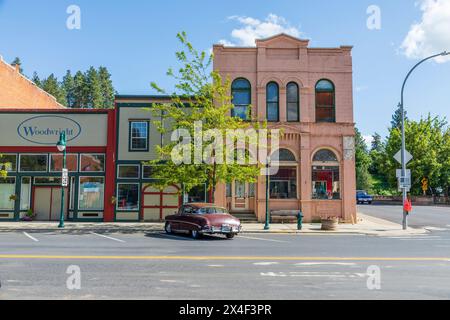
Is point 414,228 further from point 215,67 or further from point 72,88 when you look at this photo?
point 72,88

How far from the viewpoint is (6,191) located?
80.9ft

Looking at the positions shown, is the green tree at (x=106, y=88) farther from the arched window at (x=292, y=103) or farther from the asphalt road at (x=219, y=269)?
the asphalt road at (x=219, y=269)

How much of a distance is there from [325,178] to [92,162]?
14742mm

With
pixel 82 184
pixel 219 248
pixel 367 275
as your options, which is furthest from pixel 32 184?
pixel 367 275

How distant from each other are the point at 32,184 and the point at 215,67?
45.1 ft

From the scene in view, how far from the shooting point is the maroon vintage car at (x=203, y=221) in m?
16.1

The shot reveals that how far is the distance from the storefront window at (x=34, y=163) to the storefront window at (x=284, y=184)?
1433 cm

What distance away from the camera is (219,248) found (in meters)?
13.7

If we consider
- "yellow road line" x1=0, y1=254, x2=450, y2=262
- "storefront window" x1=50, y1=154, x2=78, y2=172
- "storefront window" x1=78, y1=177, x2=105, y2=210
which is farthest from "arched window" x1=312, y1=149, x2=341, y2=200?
"storefront window" x1=50, y1=154, x2=78, y2=172

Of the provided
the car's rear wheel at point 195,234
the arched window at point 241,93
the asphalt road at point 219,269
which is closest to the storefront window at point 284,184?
the arched window at point 241,93

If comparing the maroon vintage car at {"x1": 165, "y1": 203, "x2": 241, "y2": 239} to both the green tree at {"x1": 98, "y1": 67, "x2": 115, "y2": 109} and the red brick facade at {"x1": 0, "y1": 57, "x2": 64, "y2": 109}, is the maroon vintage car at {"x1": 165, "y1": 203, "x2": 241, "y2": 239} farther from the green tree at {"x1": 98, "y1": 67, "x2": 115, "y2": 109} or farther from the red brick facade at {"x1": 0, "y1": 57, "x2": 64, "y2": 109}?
the green tree at {"x1": 98, "y1": 67, "x2": 115, "y2": 109}

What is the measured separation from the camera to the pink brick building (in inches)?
979

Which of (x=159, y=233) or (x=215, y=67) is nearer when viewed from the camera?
(x=159, y=233)

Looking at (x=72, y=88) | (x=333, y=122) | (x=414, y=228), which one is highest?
(x=72, y=88)
